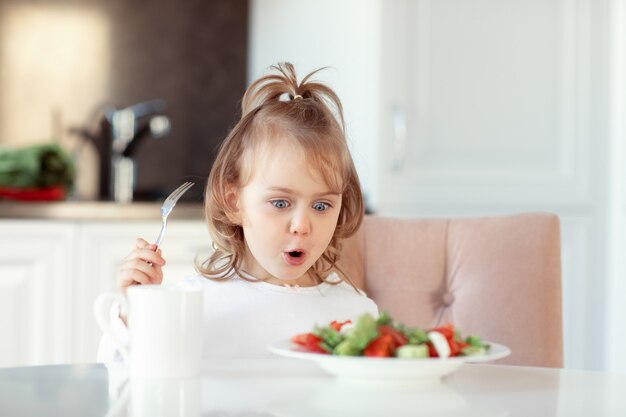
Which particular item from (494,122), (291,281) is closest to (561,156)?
(494,122)

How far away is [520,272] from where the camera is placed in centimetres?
162

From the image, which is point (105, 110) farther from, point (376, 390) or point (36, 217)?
point (376, 390)

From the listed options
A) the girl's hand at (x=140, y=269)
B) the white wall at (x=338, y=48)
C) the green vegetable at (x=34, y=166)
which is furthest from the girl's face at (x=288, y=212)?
the green vegetable at (x=34, y=166)

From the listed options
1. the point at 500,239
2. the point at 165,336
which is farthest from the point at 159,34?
the point at 165,336

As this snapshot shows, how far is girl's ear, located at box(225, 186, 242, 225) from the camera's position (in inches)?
57.6

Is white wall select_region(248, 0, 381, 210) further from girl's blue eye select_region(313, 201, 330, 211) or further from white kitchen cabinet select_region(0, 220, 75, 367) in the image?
girl's blue eye select_region(313, 201, 330, 211)

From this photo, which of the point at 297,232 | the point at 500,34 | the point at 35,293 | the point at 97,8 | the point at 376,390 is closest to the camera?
the point at 376,390

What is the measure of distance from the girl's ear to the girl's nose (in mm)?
178

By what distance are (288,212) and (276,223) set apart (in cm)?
2

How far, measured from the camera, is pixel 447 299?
66.1 inches

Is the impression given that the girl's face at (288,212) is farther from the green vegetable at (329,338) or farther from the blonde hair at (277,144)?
the green vegetable at (329,338)

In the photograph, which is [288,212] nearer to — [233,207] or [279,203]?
[279,203]

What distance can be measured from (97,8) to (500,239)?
200 centimetres

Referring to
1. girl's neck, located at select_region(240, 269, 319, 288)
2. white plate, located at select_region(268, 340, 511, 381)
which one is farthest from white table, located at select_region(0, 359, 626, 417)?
girl's neck, located at select_region(240, 269, 319, 288)
